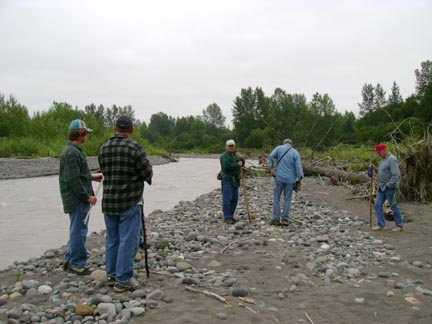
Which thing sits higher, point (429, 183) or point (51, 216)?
point (429, 183)

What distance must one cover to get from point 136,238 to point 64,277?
1523mm

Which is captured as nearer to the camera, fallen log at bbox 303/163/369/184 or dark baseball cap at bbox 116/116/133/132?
dark baseball cap at bbox 116/116/133/132

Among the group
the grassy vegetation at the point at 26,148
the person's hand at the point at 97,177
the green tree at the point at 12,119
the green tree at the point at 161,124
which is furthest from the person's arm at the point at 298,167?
the green tree at the point at 161,124

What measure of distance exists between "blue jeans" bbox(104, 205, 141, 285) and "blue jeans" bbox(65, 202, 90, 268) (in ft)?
2.16

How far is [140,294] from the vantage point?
4.85m

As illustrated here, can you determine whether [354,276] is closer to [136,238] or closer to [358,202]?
[136,238]

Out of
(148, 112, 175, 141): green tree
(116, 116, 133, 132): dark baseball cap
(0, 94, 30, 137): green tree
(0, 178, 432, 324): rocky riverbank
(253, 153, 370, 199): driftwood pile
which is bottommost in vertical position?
(0, 178, 432, 324): rocky riverbank

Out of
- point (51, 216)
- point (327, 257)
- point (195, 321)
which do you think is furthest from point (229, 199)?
point (51, 216)

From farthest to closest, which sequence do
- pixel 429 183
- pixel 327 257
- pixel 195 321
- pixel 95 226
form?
pixel 429 183, pixel 95 226, pixel 327 257, pixel 195 321

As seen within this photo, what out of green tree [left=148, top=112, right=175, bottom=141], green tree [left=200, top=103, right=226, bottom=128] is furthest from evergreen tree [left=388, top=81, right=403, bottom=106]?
green tree [left=148, top=112, right=175, bottom=141]

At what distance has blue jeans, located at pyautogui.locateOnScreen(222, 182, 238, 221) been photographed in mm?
9414

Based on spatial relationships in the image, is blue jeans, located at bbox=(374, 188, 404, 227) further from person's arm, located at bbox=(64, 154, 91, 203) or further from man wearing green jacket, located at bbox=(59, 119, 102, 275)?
person's arm, located at bbox=(64, 154, 91, 203)

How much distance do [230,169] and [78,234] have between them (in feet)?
15.0

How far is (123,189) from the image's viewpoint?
4.89m
